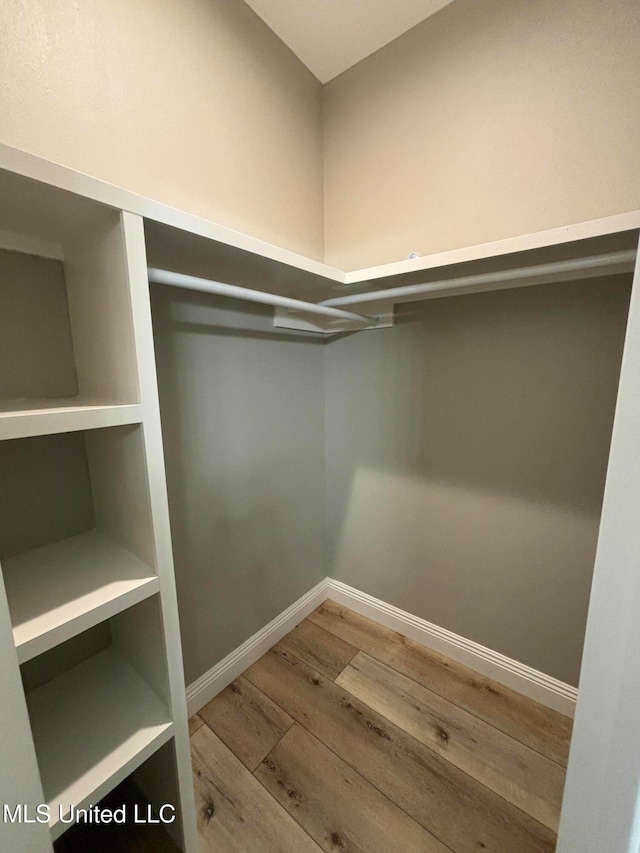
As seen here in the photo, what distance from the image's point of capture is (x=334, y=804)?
95cm

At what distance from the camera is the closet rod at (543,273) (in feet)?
2.43

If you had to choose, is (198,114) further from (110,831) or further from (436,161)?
(110,831)

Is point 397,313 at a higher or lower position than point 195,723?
higher

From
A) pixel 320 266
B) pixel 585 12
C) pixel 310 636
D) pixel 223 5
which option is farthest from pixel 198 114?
pixel 310 636

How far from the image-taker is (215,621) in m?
1.27

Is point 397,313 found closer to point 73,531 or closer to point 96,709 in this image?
point 73,531

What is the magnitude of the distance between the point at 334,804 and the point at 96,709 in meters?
0.75

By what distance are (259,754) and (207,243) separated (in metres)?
1.54

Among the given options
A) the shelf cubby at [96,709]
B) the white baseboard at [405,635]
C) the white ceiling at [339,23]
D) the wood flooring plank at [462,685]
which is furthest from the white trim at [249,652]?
the white ceiling at [339,23]

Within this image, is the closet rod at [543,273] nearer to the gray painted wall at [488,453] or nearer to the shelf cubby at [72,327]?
the gray painted wall at [488,453]

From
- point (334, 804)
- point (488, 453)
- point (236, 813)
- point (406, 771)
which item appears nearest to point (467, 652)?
point (406, 771)

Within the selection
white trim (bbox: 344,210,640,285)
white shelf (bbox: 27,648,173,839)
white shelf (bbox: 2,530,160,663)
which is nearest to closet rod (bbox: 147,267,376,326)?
white trim (bbox: 344,210,640,285)

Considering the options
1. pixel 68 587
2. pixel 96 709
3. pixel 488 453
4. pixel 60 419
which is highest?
pixel 60 419

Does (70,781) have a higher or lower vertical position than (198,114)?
lower
